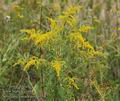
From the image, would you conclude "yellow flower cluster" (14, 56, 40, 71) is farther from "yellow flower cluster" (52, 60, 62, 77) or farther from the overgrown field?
"yellow flower cluster" (52, 60, 62, 77)

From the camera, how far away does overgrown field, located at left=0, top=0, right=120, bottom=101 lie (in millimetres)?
3166

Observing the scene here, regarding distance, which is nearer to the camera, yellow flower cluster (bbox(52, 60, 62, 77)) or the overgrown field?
yellow flower cluster (bbox(52, 60, 62, 77))

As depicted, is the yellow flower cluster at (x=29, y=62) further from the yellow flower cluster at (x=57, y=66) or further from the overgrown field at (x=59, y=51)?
the yellow flower cluster at (x=57, y=66)

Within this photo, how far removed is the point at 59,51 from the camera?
3.17m

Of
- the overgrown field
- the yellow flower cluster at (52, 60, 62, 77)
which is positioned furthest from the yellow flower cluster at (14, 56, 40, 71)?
the yellow flower cluster at (52, 60, 62, 77)

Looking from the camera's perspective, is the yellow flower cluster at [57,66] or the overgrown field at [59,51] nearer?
the yellow flower cluster at [57,66]

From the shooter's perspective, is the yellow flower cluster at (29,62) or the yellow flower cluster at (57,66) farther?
the yellow flower cluster at (29,62)

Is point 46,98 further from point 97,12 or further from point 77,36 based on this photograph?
point 97,12

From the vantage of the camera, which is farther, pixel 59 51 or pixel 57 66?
pixel 59 51

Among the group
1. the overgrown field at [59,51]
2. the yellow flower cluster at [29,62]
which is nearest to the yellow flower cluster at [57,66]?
the overgrown field at [59,51]

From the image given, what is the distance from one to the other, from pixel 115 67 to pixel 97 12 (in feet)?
3.07

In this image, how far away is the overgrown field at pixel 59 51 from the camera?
3.17 metres

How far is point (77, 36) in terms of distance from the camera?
10.4ft

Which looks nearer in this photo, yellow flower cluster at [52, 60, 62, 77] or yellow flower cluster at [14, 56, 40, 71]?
yellow flower cluster at [52, 60, 62, 77]
